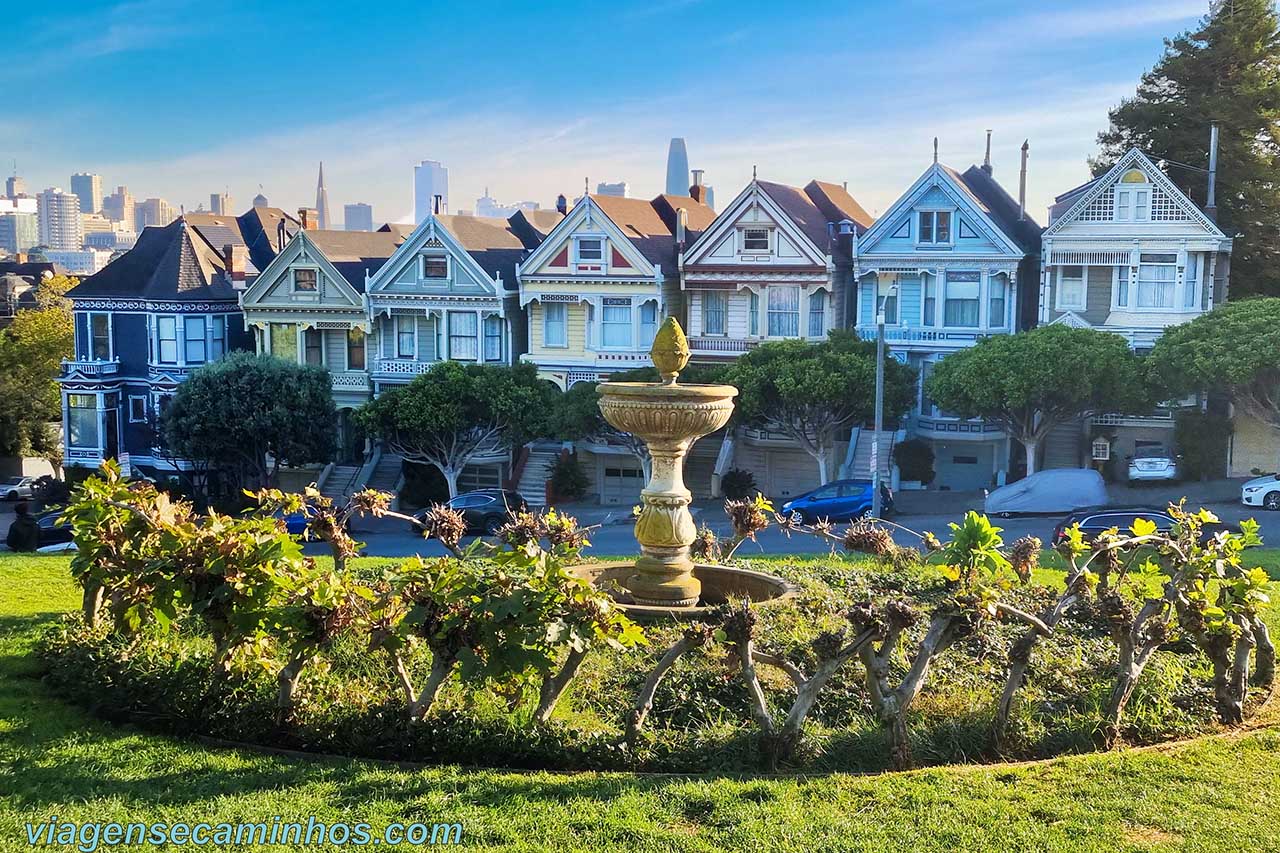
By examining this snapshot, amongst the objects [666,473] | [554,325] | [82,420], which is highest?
[554,325]

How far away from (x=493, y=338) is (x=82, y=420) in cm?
1828

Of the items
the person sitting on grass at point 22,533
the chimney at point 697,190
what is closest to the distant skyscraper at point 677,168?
the chimney at point 697,190

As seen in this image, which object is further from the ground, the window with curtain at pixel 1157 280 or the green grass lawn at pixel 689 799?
the window with curtain at pixel 1157 280

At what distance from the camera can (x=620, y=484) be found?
4984 cm

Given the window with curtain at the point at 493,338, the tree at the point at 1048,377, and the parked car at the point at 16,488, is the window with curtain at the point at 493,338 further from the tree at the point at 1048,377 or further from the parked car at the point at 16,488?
the parked car at the point at 16,488

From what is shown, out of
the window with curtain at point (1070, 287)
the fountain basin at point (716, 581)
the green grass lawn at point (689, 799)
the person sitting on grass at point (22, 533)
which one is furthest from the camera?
the window with curtain at point (1070, 287)

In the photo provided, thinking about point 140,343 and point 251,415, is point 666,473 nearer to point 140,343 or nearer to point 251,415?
point 251,415

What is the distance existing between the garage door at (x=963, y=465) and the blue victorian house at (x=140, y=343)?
29.9m

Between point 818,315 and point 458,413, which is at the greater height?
point 818,315

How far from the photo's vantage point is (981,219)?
4581cm

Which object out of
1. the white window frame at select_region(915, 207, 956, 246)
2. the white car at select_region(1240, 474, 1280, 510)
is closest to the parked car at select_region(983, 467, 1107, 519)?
the white car at select_region(1240, 474, 1280, 510)

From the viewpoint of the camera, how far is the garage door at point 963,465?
155 ft

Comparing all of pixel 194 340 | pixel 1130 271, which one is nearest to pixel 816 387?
pixel 1130 271

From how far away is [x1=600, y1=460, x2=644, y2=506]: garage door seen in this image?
162ft
